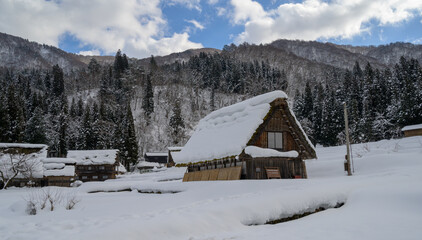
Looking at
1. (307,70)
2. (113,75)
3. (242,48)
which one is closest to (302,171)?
(113,75)

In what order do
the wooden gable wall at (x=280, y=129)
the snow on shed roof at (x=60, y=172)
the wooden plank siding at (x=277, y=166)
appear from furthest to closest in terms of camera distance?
the snow on shed roof at (x=60, y=172) < the wooden gable wall at (x=280, y=129) < the wooden plank siding at (x=277, y=166)

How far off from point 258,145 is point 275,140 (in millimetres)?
1905

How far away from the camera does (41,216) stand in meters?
13.6

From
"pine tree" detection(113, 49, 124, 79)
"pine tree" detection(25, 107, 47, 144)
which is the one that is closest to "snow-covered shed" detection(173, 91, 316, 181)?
"pine tree" detection(25, 107, 47, 144)

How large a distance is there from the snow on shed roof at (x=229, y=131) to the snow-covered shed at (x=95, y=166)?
115ft

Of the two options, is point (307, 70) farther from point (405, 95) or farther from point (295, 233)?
point (295, 233)

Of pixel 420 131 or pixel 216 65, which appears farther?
pixel 216 65

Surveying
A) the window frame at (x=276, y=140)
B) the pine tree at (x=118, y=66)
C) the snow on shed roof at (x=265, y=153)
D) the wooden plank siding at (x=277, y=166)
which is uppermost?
the pine tree at (x=118, y=66)

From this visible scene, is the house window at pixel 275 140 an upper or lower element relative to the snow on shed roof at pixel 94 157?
upper

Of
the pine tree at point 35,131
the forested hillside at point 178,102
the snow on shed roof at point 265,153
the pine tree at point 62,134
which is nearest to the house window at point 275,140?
the snow on shed roof at point 265,153

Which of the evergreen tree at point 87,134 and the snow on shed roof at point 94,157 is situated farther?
the evergreen tree at point 87,134

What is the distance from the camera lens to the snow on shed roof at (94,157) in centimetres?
5948

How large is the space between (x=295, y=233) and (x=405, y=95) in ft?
186

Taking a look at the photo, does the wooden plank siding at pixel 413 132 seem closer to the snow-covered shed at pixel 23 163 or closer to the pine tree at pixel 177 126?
the pine tree at pixel 177 126
